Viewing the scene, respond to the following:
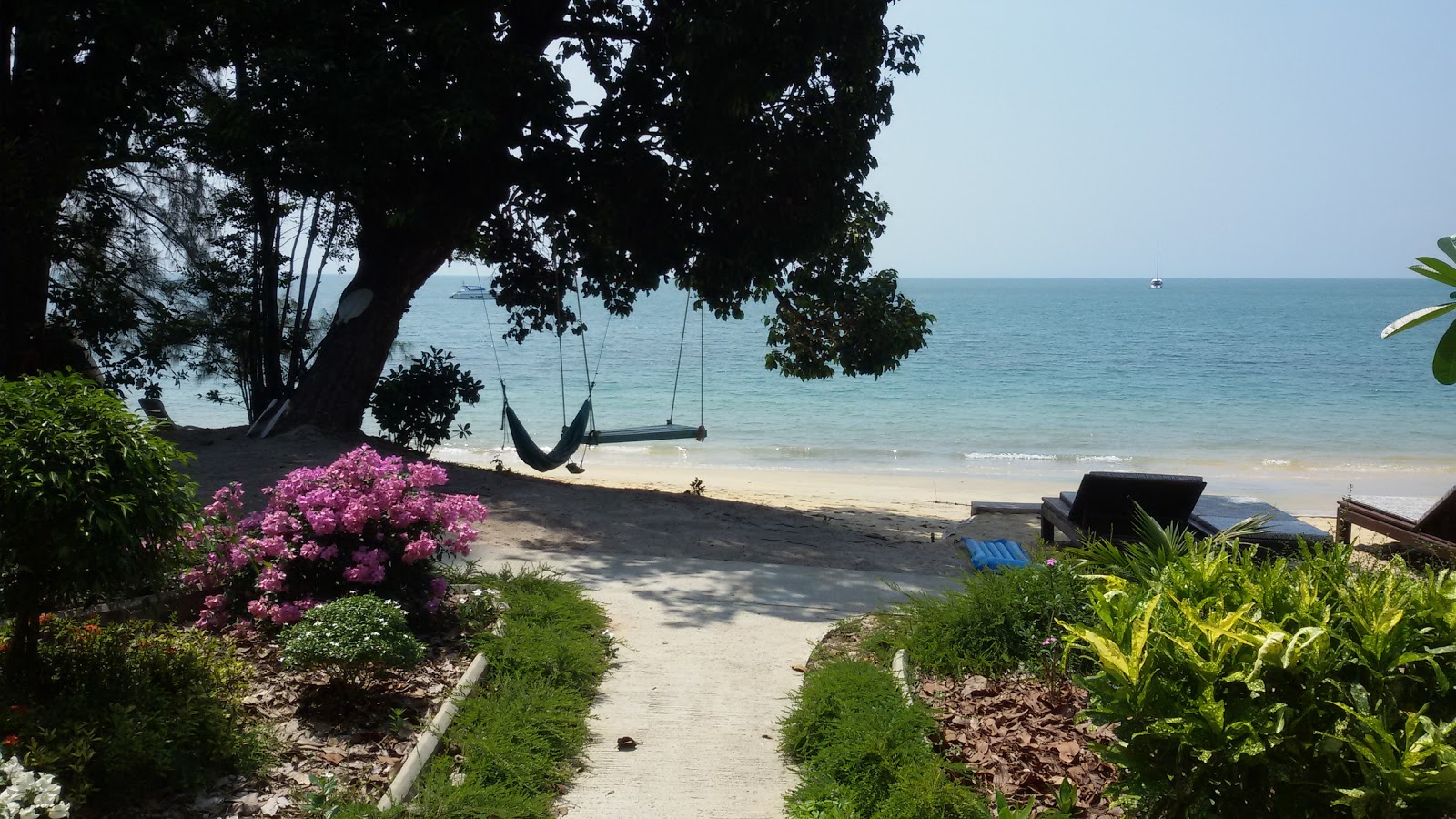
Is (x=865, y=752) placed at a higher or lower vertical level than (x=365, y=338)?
lower

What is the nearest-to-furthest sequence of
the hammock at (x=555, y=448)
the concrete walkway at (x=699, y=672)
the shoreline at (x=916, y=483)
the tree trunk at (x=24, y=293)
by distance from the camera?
the concrete walkway at (x=699, y=672) → the tree trunk at (x=24, y=293) → the hammock at (x=555, y=448) → the shoreline at (x=916, y=483)

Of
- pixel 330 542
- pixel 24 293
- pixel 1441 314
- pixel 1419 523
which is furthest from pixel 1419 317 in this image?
pixel 24 293

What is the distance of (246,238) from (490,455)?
26.4 ft

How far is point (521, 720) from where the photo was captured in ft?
13.8

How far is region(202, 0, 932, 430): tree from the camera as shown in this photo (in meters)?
9.81

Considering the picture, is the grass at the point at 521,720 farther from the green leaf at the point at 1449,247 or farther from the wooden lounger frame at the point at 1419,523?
the wooden lounger frame at the point at 1419,523

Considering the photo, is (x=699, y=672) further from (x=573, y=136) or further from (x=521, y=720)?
(x=573, y=136)

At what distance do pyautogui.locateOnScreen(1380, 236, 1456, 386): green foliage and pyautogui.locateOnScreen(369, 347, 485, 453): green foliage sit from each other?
32.1 feet

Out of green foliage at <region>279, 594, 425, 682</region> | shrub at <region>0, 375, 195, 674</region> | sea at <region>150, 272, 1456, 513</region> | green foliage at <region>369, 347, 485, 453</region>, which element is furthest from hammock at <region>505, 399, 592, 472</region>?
shrub at <region>0, 375, 195, 674</region>

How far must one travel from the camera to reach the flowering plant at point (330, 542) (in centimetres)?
497

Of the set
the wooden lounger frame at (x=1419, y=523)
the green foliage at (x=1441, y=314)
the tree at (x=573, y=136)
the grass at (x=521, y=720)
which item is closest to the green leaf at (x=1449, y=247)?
the green foliage at (x=1441, y=314)

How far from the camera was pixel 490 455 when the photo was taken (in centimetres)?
2014

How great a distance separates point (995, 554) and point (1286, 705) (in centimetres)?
489

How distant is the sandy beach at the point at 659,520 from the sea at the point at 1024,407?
1781 millimetres
